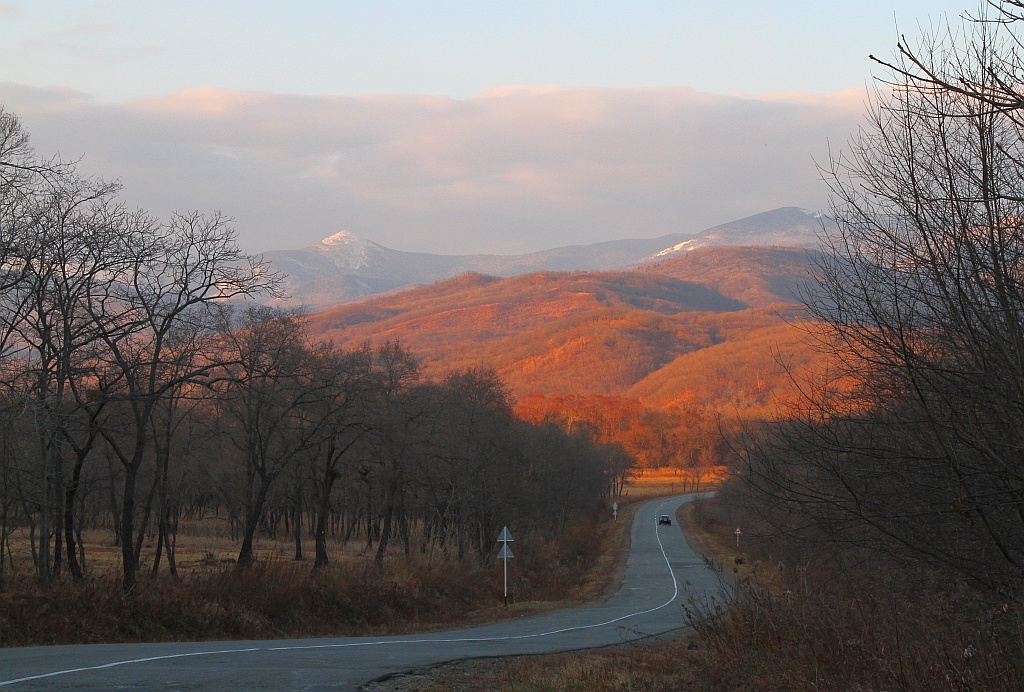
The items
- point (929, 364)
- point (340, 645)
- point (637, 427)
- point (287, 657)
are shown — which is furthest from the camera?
point (637, 427)

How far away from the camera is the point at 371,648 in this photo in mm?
16875

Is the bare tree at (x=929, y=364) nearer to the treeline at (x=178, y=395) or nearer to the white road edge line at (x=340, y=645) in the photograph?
the white road edge line at (x=340, y=645)

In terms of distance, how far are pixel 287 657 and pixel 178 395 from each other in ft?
49.1

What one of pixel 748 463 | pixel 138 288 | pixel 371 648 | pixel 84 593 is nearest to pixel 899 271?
pixel 748 463

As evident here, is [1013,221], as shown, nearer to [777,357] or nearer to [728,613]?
[777,357]

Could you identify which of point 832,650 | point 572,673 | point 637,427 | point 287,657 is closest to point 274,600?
point 287,657

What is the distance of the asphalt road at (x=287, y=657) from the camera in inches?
390

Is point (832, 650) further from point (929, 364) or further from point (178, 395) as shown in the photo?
point (178, 395)

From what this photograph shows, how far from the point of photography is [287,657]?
44.2 ft

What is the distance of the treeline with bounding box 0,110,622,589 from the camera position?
19.9 meters

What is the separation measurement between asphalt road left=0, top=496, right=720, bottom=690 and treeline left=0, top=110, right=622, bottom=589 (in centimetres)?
598

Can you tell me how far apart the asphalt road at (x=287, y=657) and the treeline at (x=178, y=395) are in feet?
19.6

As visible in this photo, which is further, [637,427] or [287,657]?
[637,427]

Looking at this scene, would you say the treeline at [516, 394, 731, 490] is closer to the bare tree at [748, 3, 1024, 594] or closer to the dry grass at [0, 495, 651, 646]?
the dry grass at [0, 495, 651, 646]
